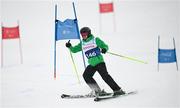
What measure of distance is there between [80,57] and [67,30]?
10.7 feet

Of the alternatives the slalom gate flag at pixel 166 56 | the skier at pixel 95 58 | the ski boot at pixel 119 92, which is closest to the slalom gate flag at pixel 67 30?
the skier at pixel 95 58

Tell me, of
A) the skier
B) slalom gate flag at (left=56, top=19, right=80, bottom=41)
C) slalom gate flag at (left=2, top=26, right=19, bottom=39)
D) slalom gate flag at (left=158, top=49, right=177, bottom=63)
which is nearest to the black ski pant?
the skier

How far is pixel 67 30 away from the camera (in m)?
6.62

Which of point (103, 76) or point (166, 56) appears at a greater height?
point (166, 56)

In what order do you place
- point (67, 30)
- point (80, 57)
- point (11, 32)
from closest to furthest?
point (67, 30), point (11, 32), point (80, 57)

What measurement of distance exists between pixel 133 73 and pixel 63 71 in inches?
65.4

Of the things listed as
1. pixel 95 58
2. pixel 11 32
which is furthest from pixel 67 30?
pixel 11 32

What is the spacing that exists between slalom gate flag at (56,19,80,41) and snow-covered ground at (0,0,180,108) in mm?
910

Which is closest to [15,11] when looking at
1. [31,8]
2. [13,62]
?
[31,8]

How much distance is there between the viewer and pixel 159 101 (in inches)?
224

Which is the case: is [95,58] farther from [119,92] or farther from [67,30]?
[67,30]

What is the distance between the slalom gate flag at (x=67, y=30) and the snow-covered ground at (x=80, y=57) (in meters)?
0.91

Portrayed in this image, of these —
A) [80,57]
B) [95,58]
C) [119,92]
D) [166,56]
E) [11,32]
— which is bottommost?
[119,92]

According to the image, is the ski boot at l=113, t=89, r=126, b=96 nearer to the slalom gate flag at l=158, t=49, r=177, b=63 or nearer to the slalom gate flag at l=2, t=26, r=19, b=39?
the slalom gate flag at l=158, t=49, r=177, b=63
